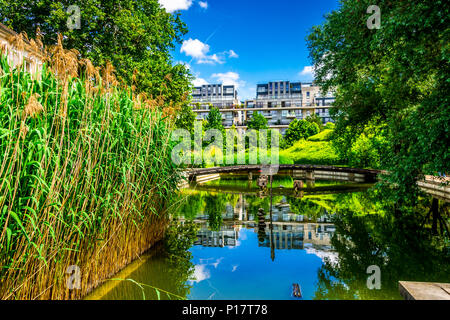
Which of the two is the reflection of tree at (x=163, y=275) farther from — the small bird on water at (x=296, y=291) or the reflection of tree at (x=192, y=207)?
the reflection of tree at (x=192, y=207)

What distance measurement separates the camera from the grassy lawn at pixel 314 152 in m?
24.2

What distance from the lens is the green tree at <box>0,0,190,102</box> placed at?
1177 centimetres

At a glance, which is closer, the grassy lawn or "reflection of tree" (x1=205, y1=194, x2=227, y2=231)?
"reflection of tree" (x1=205, y1=194, x2=227, y2=231)

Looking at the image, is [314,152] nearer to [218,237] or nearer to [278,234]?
[278,234]

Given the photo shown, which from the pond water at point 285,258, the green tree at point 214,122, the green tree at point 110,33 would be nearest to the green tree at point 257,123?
the green tree at point 214,122

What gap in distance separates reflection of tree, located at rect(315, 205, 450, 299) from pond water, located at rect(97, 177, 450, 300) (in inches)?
0.5

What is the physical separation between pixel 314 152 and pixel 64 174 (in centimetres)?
2540

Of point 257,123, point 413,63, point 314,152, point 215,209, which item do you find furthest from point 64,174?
point 257,123

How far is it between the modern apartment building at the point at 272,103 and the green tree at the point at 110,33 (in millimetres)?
30813

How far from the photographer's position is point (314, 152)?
26.2m

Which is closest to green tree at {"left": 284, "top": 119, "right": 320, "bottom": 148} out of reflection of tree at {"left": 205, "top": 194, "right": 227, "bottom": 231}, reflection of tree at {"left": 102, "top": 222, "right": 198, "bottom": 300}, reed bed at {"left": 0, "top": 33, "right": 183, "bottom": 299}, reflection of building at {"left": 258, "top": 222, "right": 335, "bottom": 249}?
reflection of tree at {"left": 205, "top": 194, "right": 227, "bottom": 231}

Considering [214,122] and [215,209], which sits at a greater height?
→ [214,122]

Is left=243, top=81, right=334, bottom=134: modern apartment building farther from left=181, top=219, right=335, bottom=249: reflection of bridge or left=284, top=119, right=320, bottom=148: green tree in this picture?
left=181, top=219, right=335, bottom=249: reflection of bridge
